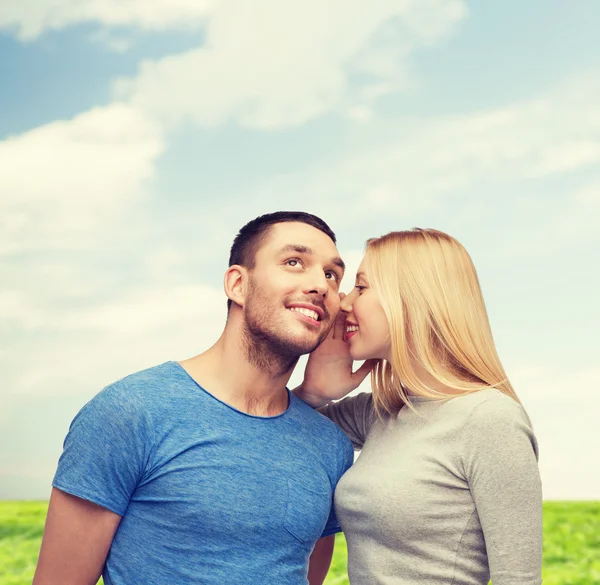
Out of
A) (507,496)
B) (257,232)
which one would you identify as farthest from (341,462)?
(257,232)

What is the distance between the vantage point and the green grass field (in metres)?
6.09

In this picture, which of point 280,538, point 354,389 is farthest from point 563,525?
point 280,538

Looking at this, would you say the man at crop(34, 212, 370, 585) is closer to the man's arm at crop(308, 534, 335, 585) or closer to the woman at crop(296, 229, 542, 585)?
the woman at crop(296, 229, 542, 585)

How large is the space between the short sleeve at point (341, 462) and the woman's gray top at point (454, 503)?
23cm

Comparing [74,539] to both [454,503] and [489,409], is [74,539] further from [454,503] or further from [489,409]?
[489,409]

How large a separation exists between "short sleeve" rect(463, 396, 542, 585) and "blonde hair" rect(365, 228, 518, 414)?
25cm

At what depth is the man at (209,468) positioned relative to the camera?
96.5 inches

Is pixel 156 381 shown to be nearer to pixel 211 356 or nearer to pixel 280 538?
pixel 211 356

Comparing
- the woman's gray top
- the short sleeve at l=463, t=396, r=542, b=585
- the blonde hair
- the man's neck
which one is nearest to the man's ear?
the man's neck

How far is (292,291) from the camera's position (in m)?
2.77

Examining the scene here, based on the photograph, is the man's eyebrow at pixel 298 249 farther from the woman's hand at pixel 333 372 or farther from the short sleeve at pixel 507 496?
the short sleeve at pixel 507 496

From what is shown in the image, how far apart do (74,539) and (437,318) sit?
4.67ft

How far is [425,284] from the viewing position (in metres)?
2.69

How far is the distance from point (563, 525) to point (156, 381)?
18.1 feet
